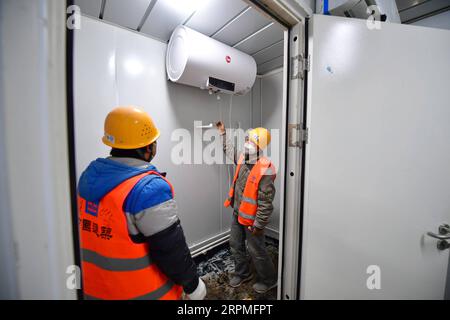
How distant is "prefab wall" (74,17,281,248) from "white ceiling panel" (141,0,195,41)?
10 cm

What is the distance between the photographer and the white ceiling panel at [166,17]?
1065 millimetres

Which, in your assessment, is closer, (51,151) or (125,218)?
(51,151)

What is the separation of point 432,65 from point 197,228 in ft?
6.62

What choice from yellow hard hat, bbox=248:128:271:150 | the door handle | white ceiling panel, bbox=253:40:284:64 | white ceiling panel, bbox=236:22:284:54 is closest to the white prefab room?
the door handle

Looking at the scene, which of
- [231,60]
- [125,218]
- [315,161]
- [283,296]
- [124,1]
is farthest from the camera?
[231,60]

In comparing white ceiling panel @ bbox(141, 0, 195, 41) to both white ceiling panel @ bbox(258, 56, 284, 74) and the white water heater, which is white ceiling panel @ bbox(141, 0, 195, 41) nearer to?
the white water heater

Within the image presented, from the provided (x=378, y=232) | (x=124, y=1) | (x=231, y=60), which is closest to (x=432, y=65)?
(x=378, y=232)

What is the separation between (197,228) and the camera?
1823 millimetres

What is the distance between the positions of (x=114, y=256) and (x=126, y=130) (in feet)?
1.69

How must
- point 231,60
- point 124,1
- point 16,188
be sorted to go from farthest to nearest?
point 231,60 < point 124,1 < point 16,188

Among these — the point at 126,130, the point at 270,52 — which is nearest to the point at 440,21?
the point at 270,52

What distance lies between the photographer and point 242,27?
1274 mm

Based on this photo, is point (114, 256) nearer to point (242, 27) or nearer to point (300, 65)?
point (300, 65)

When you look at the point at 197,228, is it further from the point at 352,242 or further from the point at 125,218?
the point at 352,242
